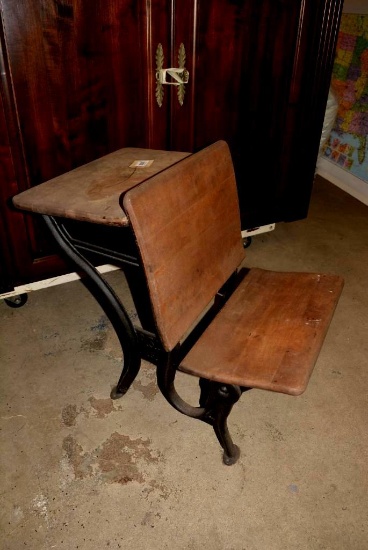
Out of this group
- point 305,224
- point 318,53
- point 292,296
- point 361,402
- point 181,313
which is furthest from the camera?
point 305,224

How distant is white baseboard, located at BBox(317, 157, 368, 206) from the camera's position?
3.85 meters

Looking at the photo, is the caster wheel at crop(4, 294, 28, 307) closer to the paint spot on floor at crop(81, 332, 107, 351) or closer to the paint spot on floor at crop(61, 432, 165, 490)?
the paint spot on floor at crop(81, 332, 107, 351)

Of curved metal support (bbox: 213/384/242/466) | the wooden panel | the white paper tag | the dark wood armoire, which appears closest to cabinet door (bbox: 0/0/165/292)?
the dark wood armoire

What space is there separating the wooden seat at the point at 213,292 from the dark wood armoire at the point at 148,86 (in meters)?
0.73

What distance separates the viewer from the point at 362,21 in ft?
11.8

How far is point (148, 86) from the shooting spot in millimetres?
2002

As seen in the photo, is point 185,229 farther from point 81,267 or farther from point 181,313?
point 81,267

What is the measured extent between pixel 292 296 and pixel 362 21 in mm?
3303

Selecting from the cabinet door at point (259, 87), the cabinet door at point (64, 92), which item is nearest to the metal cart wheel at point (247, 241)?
the cabinet door at point (259, 87)

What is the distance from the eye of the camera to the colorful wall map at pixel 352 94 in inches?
145

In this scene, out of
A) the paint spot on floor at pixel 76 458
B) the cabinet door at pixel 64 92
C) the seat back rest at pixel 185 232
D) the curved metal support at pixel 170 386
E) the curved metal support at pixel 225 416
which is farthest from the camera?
the cabinet door at pixel 64 92

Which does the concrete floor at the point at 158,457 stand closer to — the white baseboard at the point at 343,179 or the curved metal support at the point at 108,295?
the curved metal support at the point at 108,295

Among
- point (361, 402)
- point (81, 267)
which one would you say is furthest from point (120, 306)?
point (361, 402)

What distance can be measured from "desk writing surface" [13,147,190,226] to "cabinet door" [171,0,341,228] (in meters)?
0.74
